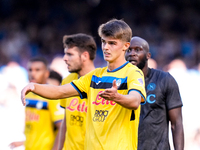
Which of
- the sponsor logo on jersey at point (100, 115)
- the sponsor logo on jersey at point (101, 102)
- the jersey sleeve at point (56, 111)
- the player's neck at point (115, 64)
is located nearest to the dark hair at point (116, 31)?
the player's neck at point (115, 64)

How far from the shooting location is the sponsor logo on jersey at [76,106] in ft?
14.6

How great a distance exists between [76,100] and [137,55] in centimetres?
90

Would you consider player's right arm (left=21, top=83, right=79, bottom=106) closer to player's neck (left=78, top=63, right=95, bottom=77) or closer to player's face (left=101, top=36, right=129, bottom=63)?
player's face (left=101, top=36, right=129, bottom=63)

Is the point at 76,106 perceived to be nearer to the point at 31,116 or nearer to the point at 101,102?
the point at 31,116

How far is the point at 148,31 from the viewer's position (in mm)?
16203

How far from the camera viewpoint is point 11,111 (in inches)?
357

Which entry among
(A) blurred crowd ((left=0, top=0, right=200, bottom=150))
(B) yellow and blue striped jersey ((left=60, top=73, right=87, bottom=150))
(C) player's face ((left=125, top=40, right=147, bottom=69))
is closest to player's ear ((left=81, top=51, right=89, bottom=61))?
(B) yellow and blue striped jersey ((left=60, top=73, right=87, bottom=150))

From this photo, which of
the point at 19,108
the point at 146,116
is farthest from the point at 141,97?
the point at 19,108

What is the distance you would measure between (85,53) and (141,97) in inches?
77.5

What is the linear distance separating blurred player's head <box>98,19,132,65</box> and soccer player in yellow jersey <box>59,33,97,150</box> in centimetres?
122

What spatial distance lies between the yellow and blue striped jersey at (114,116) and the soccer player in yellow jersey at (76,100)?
38.4 inches

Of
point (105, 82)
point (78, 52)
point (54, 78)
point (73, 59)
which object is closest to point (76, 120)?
point (73, 59)

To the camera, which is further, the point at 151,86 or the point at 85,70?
the point at 85,70

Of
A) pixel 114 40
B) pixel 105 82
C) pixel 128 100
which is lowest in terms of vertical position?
pixel 128 100
